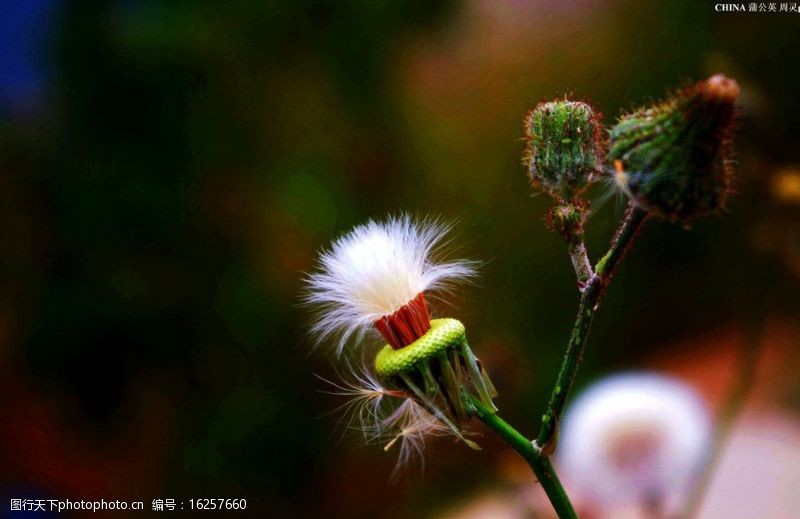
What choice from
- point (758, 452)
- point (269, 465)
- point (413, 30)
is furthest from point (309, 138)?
point (758, 452)

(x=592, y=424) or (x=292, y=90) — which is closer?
(x=592, y=424)

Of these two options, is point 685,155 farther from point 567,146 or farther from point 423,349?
point 423,349

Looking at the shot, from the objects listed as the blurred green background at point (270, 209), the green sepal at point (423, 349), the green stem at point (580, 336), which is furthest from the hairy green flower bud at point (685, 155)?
the blurred green background at point (270, 209)

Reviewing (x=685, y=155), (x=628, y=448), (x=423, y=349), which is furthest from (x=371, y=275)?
(x=628, y=448)

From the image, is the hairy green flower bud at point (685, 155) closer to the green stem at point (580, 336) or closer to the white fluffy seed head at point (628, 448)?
the green stem at point (580, 336)

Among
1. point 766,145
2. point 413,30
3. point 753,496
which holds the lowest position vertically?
point 753,496

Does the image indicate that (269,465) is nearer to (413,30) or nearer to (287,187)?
(287,187)

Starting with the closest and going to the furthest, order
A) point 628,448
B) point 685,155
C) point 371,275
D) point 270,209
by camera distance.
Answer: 1. point 685,155
2. point 371,275
3. point 628,448
4. point 270,209
